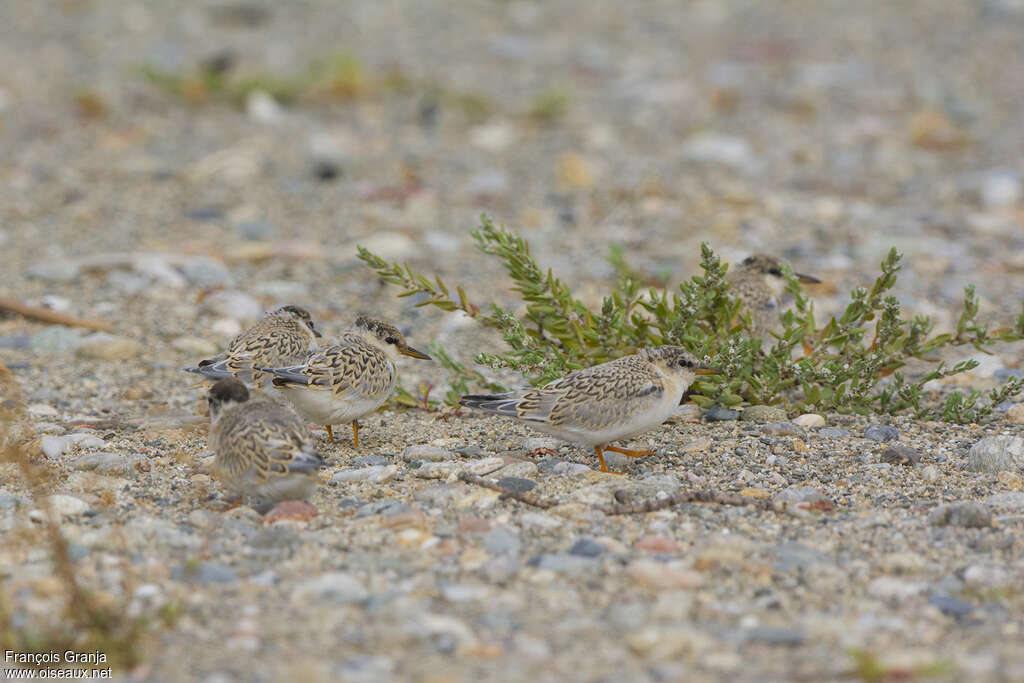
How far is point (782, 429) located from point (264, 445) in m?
2.41

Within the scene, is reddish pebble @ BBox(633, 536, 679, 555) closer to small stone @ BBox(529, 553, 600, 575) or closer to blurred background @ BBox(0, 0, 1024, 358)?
small stone @ BBox(529, 553, 600, 575)

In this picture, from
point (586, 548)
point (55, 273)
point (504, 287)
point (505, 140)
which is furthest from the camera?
point (505, 140)

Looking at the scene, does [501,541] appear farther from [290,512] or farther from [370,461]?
[370,461]

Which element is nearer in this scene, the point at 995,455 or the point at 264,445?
the point at 264,445

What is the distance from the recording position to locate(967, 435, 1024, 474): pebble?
530cm

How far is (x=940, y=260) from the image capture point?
29.9 feet

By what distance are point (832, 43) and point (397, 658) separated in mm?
12614

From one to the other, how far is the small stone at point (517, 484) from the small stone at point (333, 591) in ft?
3.68

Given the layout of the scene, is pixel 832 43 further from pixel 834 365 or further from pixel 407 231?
pixel 834 365

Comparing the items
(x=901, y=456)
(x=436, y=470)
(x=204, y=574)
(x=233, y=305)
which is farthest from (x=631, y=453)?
(x=233, y=305)

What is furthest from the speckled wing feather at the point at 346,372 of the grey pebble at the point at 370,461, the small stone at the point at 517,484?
the small stone at the point at 517,484

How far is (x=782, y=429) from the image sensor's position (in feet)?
19.1

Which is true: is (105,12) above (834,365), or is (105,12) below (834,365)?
above

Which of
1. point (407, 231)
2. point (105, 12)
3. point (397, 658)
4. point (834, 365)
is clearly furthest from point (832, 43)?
point (397, 658)
